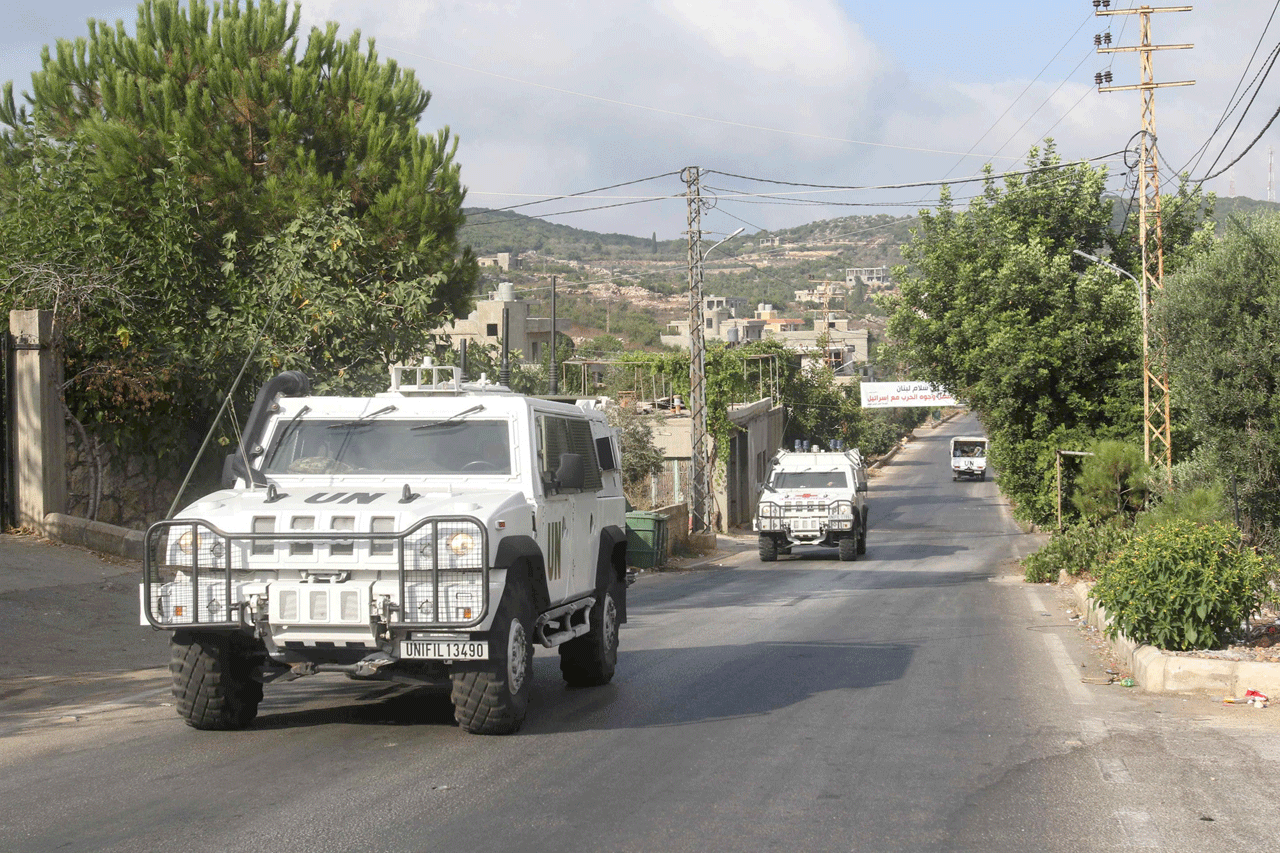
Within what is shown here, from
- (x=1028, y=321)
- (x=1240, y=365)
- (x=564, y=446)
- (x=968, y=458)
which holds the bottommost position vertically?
(x=968, y=458)

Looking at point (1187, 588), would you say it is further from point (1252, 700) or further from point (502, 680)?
point (502, 680)

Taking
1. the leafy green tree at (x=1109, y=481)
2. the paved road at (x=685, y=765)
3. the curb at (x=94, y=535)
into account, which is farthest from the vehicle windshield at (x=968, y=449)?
the curb at (x=94, y=535)

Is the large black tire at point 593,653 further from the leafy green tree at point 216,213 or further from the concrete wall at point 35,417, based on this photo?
the concrete wall at point 35,417

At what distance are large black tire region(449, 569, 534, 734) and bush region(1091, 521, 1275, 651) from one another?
5200 mm

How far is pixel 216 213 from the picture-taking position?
17969 mm

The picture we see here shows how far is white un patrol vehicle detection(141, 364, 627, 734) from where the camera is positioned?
682 centimetres

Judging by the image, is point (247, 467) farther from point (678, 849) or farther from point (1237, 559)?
point (1237, 559)

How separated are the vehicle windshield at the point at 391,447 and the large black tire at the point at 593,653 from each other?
182cm

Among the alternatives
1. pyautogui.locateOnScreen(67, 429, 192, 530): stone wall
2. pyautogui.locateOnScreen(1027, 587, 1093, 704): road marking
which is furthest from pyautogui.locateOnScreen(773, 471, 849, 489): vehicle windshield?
pyautogui.locateOnScreen(67, 429, 192, 530): stone wall

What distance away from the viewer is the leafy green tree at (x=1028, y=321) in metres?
26.9

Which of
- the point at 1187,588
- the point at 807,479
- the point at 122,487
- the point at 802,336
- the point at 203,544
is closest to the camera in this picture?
the point at 203,544

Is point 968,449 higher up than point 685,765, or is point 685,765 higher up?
point 685,765

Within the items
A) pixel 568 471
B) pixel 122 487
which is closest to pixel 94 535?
pixel 122 487

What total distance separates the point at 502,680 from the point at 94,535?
944 centimetres
